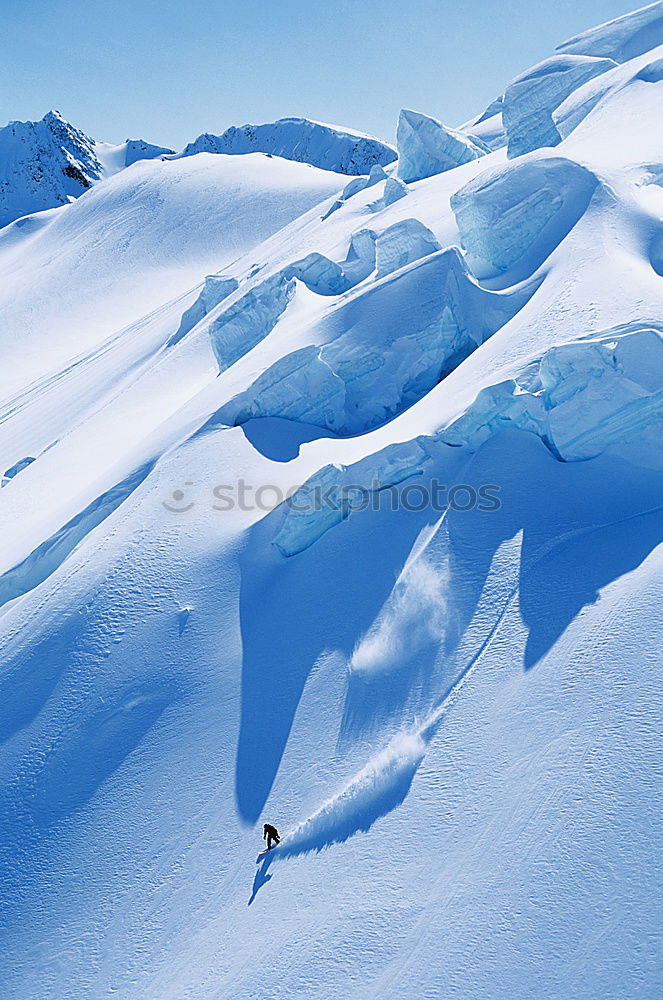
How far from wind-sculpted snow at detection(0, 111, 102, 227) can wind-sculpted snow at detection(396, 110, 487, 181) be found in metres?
80.9

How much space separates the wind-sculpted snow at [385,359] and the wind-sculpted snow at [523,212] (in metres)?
2.01

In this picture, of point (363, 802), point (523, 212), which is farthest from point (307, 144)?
point (363, 802)

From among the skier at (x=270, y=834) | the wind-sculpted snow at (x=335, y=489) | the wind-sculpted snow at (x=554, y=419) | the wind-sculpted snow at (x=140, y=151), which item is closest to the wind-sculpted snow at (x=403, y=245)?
the wind-sculpted snow at (x=554, y=419)

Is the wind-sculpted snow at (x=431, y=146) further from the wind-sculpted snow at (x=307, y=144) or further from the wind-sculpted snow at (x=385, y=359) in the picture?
the wind-sculpted snow at (x=307, y=144)

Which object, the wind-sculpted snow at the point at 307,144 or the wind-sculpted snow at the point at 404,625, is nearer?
the wind-sculpted snow at the point at 404,625

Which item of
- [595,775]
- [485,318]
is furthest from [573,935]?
[485,318]

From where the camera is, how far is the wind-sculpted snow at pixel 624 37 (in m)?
36.0

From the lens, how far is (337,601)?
12.7 meters

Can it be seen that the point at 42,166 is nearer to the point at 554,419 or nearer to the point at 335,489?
the point at 335,489

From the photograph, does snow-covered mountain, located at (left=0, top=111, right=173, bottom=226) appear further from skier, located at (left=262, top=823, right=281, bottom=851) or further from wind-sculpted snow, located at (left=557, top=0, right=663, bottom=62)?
skier, located at (left=262, top=823, right=281, bottom=851)

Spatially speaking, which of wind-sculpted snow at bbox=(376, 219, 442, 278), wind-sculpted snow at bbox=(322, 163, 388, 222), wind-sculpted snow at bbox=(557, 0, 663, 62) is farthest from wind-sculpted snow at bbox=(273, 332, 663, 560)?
wind-sculpted snow at bbox=(557, 0, 663, 62)

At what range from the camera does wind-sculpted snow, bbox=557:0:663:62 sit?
118 ft

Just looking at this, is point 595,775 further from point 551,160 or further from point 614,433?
point 551,160

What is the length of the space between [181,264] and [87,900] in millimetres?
56392
